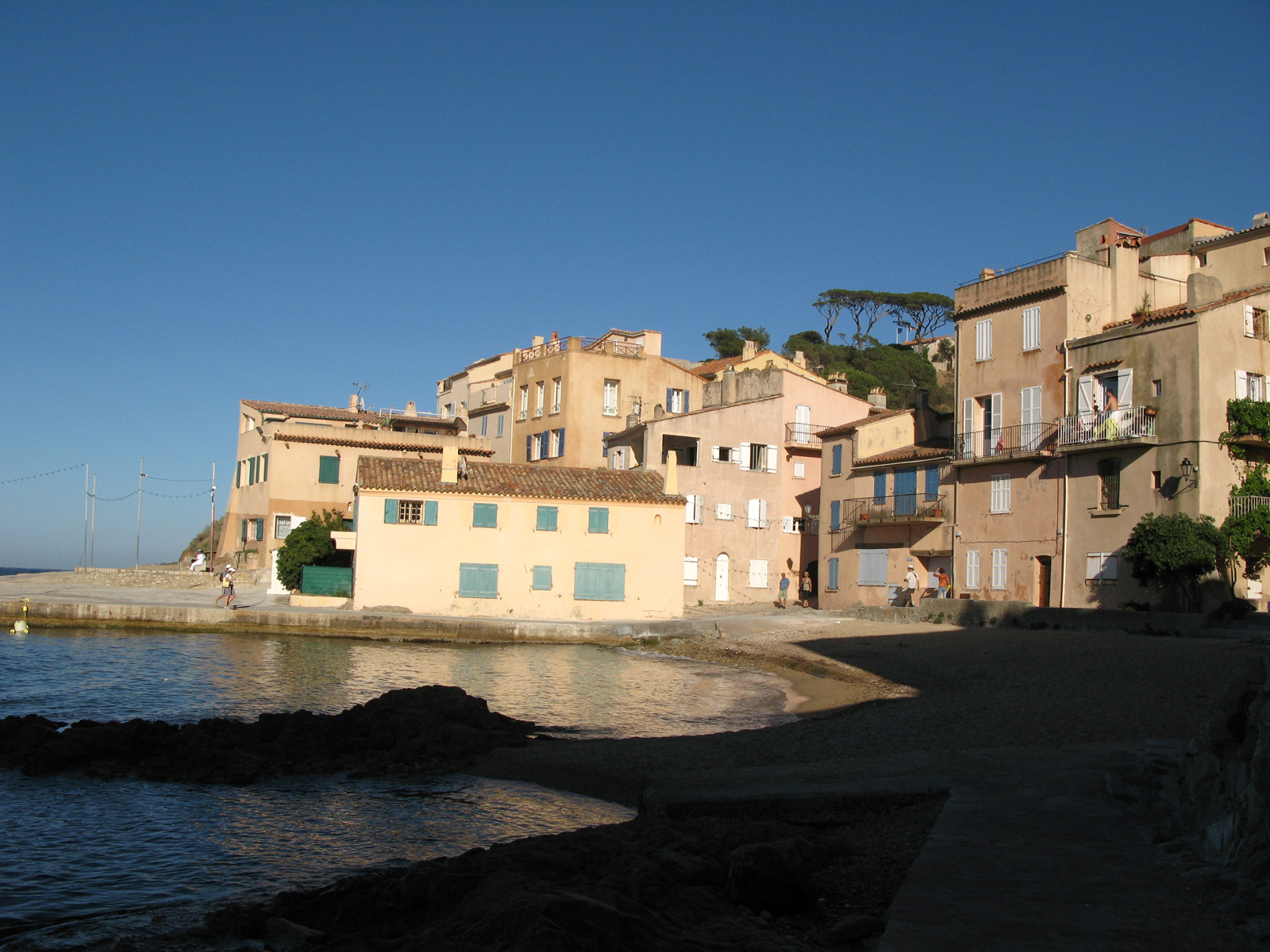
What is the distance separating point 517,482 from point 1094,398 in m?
21.4

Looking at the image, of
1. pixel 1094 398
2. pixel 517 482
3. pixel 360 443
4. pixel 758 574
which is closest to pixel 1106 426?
pixel 1094 398

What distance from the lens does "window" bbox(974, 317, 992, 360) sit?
39.6 meters

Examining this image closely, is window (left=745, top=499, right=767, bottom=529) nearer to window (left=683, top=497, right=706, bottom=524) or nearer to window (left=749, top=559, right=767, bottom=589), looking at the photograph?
window (left=749, top=559, right=767, bottom=589)

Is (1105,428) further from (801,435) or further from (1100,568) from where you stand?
(801,435)

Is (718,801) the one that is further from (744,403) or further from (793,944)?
(744,403)

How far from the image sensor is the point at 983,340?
39.8 meters

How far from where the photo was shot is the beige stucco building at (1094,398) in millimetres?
31750

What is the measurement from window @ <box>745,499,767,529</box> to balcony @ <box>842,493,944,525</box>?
5.68m

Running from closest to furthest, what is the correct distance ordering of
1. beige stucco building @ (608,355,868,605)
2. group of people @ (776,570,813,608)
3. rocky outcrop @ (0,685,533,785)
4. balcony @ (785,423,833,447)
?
rocky outcrop @ (0,685,533,785)
group of people @ (776,570,813,608)
beige stucco building @ (608,355,868,605)
balcony @ (785,423,833,447)

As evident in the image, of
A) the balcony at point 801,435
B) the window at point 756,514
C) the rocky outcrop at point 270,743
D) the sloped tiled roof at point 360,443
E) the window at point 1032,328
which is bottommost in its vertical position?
the rocky outcrop at point 270,743

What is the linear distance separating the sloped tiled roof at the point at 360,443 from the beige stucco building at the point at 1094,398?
28.7 meters

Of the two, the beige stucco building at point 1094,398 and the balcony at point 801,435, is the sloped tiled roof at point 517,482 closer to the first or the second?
the balcony at point 801,435

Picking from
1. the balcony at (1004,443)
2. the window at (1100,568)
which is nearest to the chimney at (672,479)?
the balcony at (1004,443)

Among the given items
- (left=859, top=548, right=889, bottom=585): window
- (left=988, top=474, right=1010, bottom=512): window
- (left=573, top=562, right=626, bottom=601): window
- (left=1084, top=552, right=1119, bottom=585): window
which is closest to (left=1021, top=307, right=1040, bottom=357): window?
(left=988, top=474, right=1010, bottom=512): window
